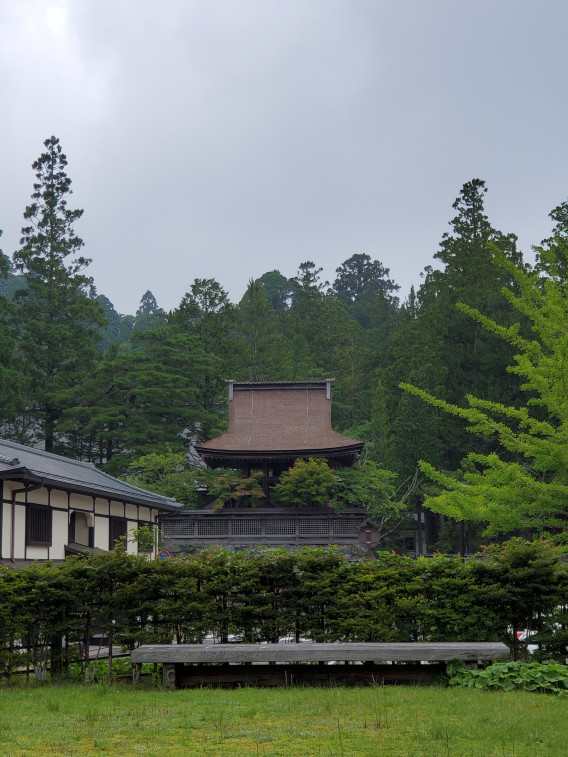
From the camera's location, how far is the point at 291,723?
7.78 meters

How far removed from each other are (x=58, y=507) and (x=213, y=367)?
33165 mm

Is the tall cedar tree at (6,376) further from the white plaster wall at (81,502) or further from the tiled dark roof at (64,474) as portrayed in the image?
the white plaster wall at (81,502)

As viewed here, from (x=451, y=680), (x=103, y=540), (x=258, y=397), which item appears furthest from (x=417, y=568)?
(x=258, y=397)

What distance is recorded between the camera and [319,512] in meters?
40.1

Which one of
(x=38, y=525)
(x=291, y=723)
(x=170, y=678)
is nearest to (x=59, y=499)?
(x=38, y=525)

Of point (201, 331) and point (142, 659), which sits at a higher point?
point (201, 331)

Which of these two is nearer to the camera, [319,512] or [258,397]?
[319,512]

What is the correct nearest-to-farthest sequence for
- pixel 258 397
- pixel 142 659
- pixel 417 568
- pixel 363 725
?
pixel 363 725 < pixel 142 659 < pixel 417 568 < pixel 258 397

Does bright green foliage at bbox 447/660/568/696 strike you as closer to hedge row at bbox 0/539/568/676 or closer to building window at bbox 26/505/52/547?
hedge row at bbox 0/539/568/676

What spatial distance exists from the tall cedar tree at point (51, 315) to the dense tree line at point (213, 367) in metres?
0.09

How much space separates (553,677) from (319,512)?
30.5 meters

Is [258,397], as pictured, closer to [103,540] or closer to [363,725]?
[103,540]

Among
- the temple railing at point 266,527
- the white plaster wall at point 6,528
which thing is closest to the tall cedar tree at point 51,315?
the temple railing at point 266,527

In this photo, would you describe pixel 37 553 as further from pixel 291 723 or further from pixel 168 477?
pixel 168 477
